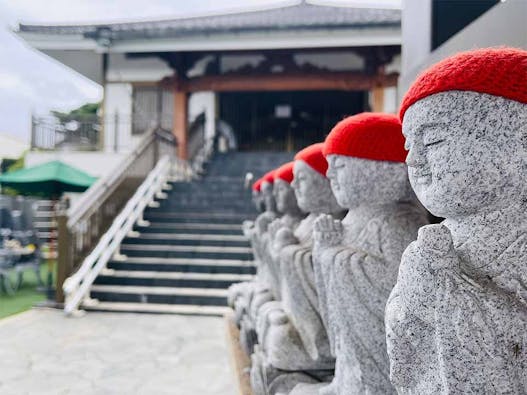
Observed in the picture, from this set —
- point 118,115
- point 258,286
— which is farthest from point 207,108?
point 258,286

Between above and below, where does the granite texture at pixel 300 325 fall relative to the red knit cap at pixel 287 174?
below

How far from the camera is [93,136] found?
13.4 metres

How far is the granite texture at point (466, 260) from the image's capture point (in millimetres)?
1160

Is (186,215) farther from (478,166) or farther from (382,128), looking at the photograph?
(478,166)

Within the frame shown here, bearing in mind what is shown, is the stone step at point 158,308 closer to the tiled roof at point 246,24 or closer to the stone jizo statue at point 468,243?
the stone jizo statue at point 468,243

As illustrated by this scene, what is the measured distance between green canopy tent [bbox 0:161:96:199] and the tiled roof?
15.1 feet

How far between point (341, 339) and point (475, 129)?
105 cm

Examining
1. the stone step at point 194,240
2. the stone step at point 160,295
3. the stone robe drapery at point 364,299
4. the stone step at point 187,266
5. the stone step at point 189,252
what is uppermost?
the stone robe drapery at point 364,299

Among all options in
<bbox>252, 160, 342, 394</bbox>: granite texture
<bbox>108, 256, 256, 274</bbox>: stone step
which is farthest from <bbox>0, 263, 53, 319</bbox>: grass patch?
<bbox>252, 160, 342, 394</bbox>: granite texture

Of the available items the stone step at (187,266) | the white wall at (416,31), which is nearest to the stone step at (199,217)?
the stone step at (187,266)

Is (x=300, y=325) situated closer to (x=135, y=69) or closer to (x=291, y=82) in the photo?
(x=291, y=82)

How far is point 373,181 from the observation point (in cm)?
207

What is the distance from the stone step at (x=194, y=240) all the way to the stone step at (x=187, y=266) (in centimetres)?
56

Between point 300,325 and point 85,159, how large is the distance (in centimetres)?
1139
